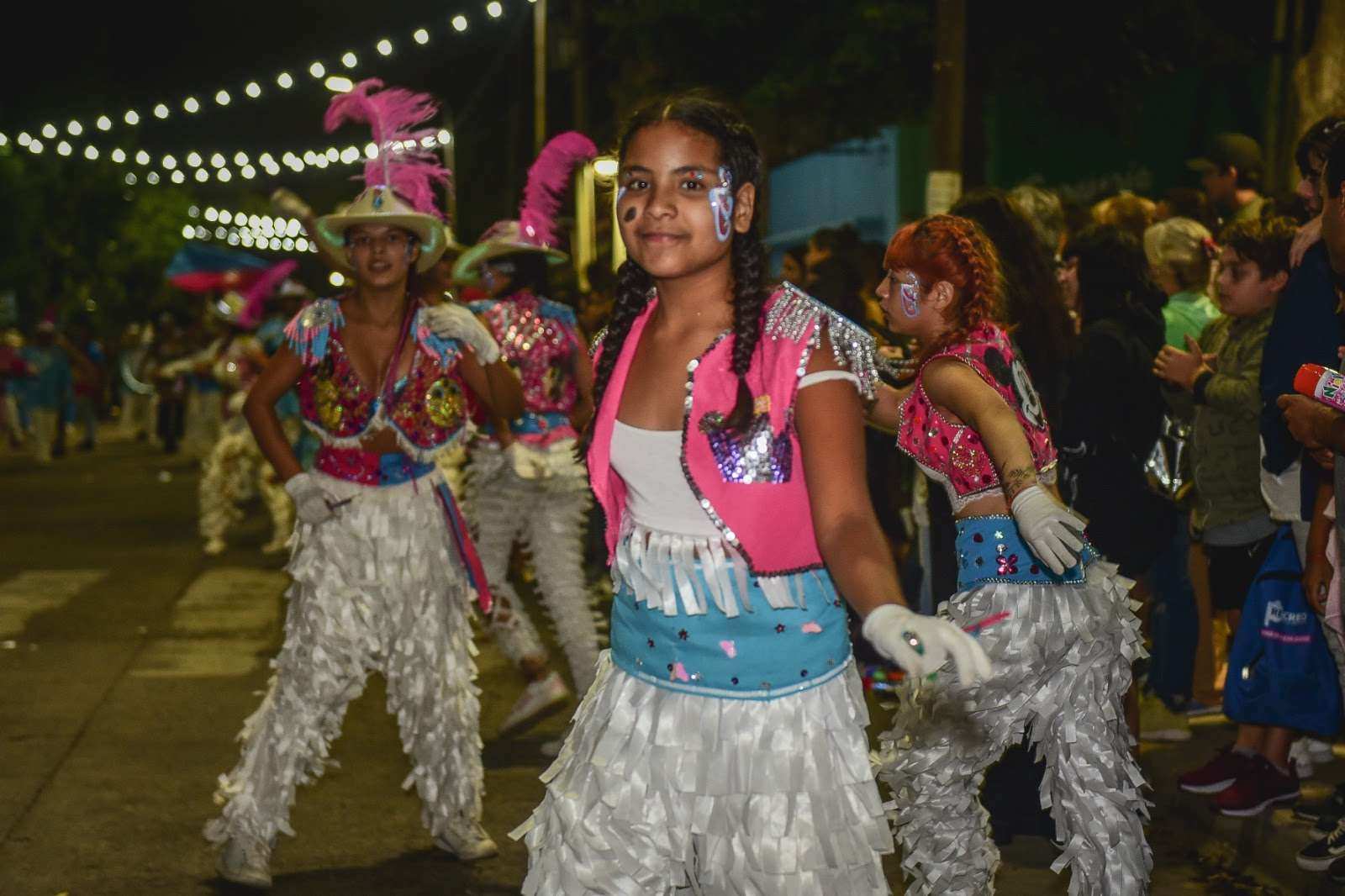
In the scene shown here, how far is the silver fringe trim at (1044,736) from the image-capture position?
4.49m

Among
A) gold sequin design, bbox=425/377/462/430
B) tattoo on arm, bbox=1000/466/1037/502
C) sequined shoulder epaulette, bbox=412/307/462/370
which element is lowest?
tattoo on arm, bbox=1000/466/1037/502

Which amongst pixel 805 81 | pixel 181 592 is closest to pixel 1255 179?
pixel 181 592

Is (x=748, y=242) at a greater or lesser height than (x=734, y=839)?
greater

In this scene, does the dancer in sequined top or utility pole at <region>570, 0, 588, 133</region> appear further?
utility pole at <region>570, 0, 588, 133</region>

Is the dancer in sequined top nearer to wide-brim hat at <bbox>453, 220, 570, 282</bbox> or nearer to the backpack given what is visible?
wide-brim hat at <bbox>453, 220, 570, 282</bbox>

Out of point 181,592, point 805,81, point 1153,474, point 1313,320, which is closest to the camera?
point 1313,320

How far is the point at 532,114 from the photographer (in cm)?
3559

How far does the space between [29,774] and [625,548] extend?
4288 mm

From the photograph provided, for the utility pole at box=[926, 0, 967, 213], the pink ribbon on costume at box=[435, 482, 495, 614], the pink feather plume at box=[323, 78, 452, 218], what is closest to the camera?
the pink ribbon on costume at box=[435, 482, 495, 614]

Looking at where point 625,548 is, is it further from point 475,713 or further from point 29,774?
point 29,774

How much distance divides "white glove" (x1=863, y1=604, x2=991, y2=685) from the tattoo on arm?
1241mm

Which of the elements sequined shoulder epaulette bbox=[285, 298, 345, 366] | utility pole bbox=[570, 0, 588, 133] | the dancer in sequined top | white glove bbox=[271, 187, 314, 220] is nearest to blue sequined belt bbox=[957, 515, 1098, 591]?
sequined shoulder epaulette bbox=[285, 298, 345, 366]

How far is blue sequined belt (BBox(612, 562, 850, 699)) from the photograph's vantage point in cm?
328

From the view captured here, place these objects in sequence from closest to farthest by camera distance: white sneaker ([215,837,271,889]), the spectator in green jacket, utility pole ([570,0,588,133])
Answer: white sneaker ([215,837,271,889]), the spectator in green jacket, utility pole ([570,0,588,133])
